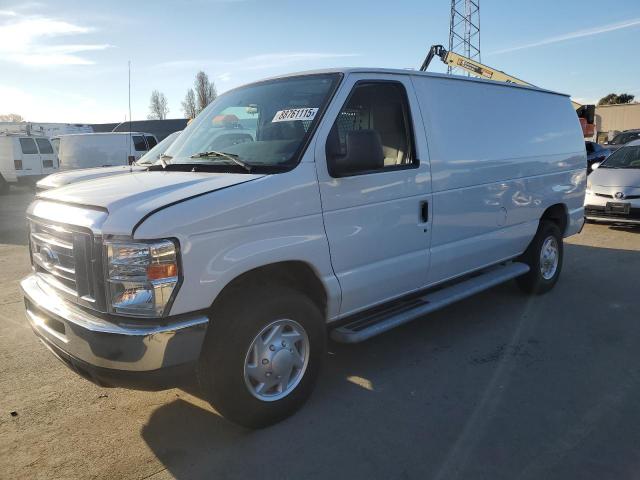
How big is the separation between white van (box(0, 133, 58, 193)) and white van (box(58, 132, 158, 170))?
296 centimetres

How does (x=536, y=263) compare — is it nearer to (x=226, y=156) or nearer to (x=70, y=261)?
(x=226, y=156)

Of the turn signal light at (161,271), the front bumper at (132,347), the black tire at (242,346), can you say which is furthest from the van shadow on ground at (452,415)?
the turn signal light at (161,271)

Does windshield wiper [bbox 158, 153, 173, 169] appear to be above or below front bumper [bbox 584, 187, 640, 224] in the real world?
above

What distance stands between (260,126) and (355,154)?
32.8 inches

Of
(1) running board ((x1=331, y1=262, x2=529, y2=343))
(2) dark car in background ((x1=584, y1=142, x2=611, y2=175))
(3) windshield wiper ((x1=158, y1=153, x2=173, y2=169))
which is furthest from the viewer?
(2) dark car in background ((x1=584, y1=142, x2=611, y2=175))

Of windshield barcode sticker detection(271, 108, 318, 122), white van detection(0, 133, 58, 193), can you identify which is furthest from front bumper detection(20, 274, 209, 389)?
white van detection(0, 133, 58, 193)

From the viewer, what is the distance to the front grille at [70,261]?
272 centimetres

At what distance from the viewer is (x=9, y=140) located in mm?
18172

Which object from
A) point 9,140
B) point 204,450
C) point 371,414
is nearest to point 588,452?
point 371,414

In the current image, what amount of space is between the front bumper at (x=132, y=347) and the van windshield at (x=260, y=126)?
1136 millimetres

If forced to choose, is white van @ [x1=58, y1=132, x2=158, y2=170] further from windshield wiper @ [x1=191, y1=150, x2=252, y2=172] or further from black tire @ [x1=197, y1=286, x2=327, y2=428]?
black tire @ [x1=197, y1=286, x2=327, y2=428]

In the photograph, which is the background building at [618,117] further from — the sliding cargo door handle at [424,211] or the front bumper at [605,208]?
the sliding cargo door handle at [424,211]

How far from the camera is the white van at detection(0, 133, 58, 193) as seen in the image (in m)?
18.2

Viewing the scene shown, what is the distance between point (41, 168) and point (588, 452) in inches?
808
